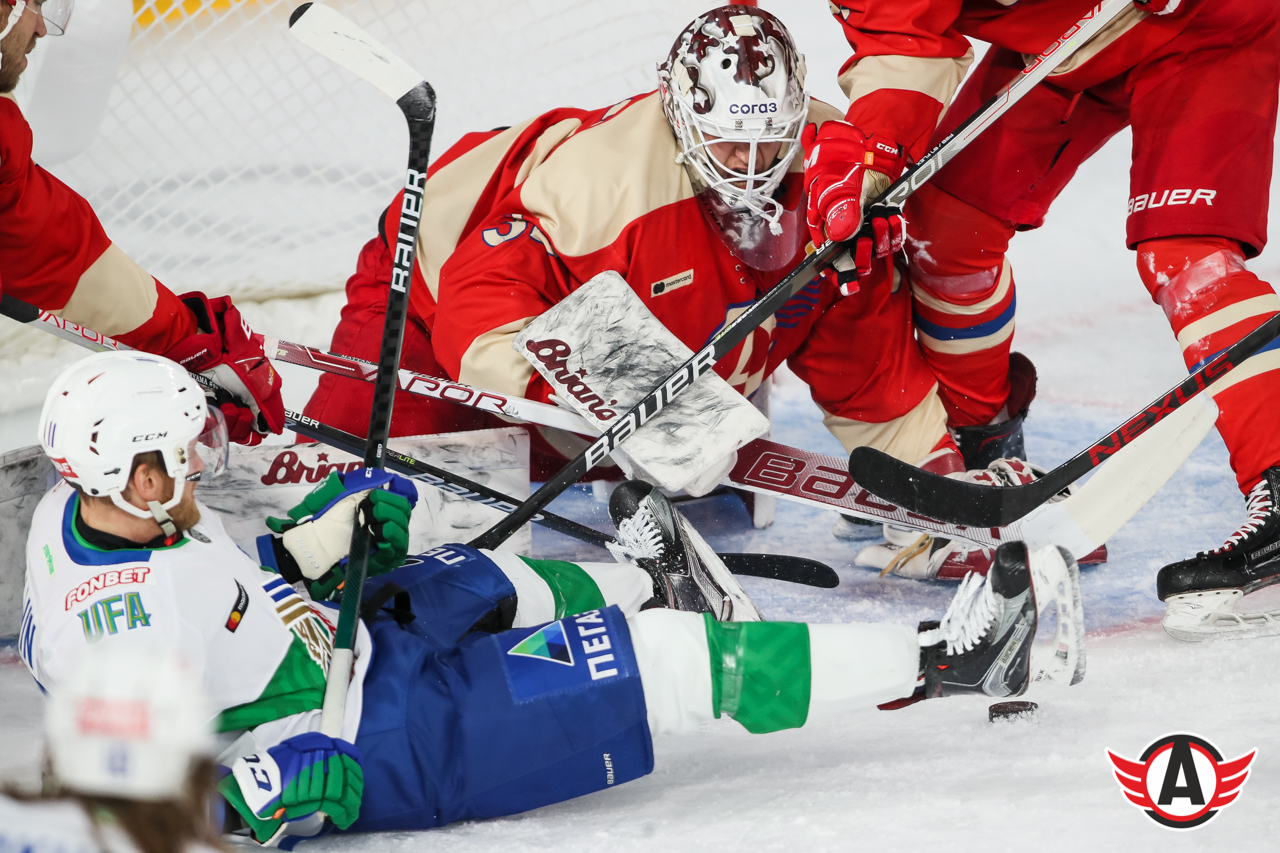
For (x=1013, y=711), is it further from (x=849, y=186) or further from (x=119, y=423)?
(x=119, y=423)

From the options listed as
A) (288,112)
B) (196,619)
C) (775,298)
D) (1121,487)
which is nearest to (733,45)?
(775,298)

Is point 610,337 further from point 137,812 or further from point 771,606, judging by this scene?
point 137,812

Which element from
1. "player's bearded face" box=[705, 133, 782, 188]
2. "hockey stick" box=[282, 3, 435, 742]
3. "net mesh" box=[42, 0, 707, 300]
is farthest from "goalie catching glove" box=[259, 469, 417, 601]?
"net mesh" box=[42, 0, 707, 300]

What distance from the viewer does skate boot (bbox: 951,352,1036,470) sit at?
9.08 feet

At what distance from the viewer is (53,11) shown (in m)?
1.92

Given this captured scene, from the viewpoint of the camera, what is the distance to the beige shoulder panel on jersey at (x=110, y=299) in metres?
2.08

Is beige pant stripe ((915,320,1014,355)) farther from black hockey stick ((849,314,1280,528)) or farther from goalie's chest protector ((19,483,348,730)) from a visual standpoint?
goalie's chest protector ((19,483,348,730))

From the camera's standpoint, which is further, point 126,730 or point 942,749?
point 942,749

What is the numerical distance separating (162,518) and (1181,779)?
4.25 feet

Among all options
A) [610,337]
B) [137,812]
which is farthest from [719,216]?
[137,812]

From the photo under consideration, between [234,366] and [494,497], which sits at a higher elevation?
[234,366]

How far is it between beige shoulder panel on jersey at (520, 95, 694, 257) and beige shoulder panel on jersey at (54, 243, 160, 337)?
2.41 ft

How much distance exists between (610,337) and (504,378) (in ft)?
0.73

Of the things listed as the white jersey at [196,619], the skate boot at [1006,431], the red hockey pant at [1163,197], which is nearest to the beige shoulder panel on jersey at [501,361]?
the white jersey at [196,619]
